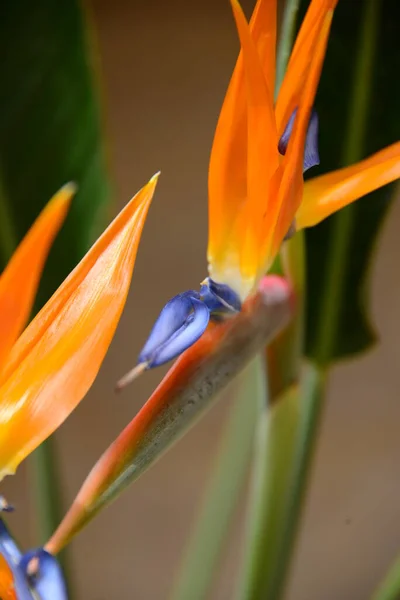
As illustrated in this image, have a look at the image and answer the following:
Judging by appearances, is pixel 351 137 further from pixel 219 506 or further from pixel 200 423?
pixel 200 423

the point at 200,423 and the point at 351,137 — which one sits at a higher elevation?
the point at 351,137

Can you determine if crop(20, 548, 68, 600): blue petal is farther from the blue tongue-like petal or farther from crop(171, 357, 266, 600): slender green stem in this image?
crop(171, 357, 266, 600): slender green stem

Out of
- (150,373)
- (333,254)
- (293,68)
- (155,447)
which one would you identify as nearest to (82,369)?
(155,447)

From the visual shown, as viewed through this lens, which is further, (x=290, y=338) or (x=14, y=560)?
(x=290, y=338)

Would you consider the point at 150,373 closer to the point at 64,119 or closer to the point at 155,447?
the point at 64,119

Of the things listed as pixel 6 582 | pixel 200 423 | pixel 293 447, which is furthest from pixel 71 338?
pixel 200 423

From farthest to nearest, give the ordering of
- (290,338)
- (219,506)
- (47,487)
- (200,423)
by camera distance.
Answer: (200,423), (219,506), (47,487), (290,338)

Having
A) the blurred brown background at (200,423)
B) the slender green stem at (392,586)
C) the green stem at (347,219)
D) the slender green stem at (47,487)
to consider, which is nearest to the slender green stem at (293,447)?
the green stem at (347,219)

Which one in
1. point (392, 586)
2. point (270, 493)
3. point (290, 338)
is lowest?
point (392, 586)

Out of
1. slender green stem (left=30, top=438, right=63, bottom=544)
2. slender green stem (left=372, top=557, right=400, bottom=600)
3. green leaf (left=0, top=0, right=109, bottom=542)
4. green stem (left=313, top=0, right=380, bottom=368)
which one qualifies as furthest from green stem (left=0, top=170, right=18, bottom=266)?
slender green stem (left=372, top=557, right=400, bottom=600)
